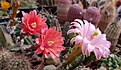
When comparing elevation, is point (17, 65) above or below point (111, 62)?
above

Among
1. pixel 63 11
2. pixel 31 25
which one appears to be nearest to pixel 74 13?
pixel 63 11

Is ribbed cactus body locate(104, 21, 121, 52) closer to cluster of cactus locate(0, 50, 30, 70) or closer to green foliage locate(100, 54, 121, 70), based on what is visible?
green foliage locate(100, 54, 121, 70)

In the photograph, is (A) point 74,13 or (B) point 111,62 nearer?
(B) point 111,62

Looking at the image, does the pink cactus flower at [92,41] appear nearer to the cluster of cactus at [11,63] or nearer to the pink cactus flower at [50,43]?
the pink cactus flower at [50,43]

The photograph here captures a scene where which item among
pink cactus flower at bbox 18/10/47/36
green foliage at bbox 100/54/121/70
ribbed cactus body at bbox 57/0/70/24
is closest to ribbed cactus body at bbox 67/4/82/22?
ribbed cactus body at bbox 57/0/70/24

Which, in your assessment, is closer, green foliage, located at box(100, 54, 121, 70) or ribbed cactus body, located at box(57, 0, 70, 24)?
green foliage, located at box(100, 54, 121, 70)

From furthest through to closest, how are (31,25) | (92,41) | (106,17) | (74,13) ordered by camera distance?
(106,17) → (74,13) → (31,25) → (92,41)

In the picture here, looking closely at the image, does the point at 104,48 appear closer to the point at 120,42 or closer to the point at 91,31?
the point at 91,31

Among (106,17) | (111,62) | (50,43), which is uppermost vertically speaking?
(50,43)

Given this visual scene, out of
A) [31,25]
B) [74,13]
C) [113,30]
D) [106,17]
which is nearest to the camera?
[31,25]

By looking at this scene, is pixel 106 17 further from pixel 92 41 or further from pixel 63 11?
pixel 92 41
